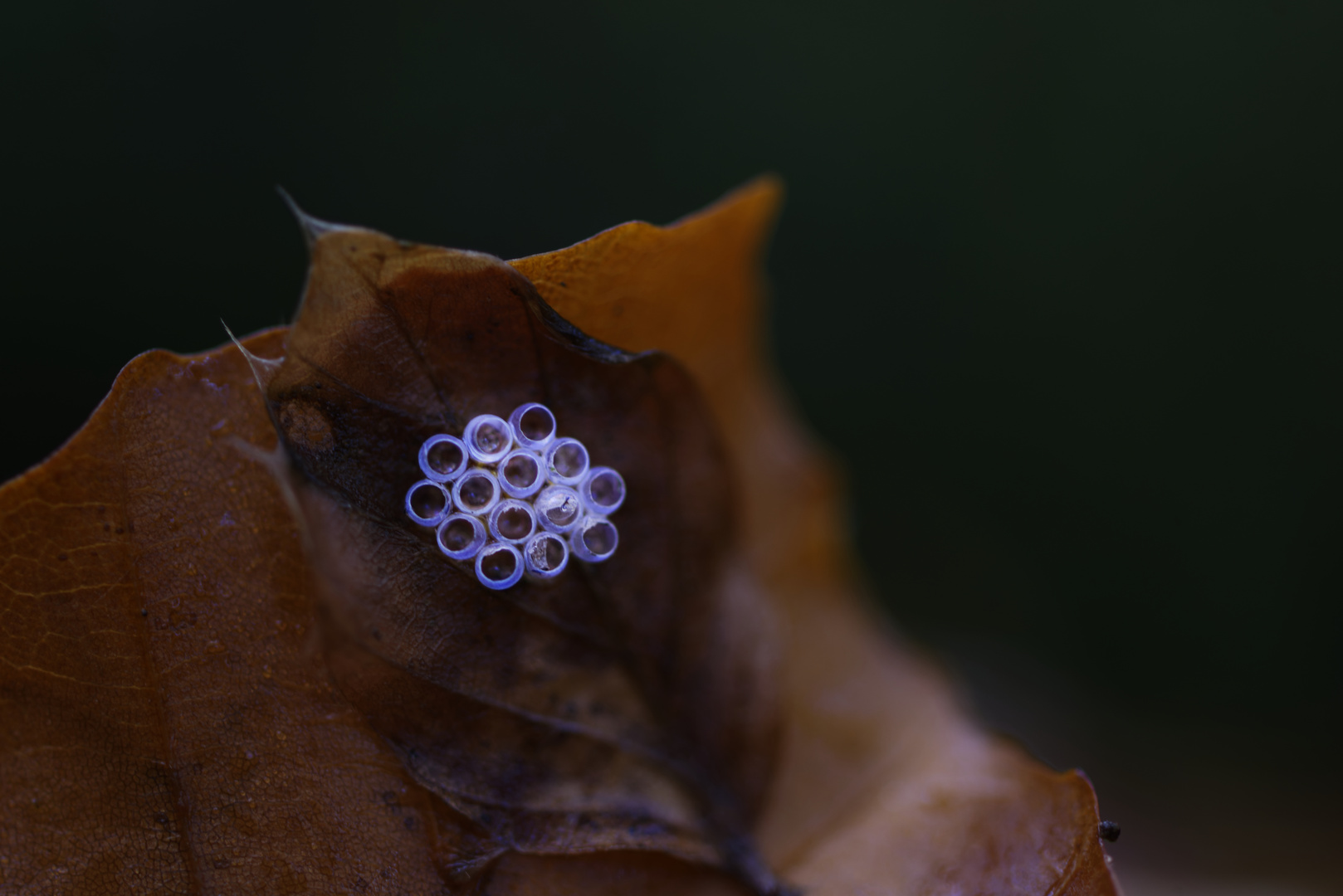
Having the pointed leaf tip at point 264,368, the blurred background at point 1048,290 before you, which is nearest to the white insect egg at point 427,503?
the pointed leaf tip at point 264,368

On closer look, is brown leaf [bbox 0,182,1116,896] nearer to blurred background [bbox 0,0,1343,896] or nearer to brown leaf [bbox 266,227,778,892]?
brown leaf [bbox 266,227,778,892]

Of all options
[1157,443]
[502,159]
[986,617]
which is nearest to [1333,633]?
[1157,443]

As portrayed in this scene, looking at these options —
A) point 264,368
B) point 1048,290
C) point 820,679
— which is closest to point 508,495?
point 264,368

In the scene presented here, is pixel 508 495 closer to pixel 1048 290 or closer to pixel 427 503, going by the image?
pixel 427 503

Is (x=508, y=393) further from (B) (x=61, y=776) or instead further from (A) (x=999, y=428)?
(A) (x=999, y=428)

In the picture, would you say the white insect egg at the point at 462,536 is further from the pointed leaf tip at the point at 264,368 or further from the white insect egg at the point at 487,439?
the pointed leaf tip at the point at 264,368

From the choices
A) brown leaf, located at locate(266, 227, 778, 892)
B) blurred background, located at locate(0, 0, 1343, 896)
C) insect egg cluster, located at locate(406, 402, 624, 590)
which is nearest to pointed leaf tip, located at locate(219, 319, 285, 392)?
brown leaf, located at locate(266, 227, 778, 892)

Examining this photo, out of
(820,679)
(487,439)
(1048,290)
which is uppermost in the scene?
(1048,290)
